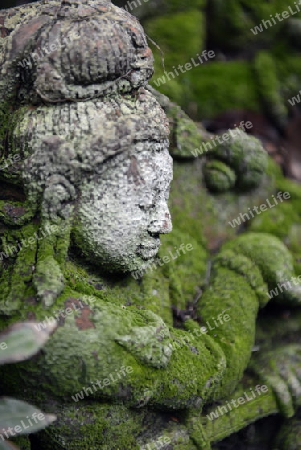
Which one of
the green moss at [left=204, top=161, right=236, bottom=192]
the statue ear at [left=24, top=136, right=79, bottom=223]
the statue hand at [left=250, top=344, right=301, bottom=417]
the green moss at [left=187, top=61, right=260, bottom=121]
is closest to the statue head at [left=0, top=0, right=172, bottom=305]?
the statue ear at [left=24, top=136, right=79, bottom=223]

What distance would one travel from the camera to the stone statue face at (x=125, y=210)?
1828mm

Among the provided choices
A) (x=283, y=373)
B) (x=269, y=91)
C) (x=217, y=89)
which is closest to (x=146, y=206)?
(x=283, y=373)

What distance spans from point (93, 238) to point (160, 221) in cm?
24

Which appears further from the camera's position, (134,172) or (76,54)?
(134,172)

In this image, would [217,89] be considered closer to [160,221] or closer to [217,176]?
[217,176]

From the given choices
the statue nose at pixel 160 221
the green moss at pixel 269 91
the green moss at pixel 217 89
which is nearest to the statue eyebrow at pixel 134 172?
the statue nose at pixel 160 221

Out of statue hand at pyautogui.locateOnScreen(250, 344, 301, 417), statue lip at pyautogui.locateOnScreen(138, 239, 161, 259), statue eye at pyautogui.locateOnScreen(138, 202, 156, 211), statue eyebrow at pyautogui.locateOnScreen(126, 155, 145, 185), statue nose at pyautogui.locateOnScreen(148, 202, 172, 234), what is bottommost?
statue hand at pyautogui.locateOnScreen(250, 344, 301, 417)

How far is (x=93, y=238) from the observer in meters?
1.85

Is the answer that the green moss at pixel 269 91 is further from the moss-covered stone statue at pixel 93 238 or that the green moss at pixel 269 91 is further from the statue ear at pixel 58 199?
the statue ear at pixel 58 199

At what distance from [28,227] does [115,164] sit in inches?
13.0

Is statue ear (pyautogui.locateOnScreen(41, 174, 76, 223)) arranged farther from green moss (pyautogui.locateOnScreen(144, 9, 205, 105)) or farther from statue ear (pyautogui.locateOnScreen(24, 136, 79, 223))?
green moss (pyautogui.locateOnScreen(144, 9, 205, 105))

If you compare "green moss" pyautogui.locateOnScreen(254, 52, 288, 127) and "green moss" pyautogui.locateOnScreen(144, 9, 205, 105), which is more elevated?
"green moss" pyautogui.locateOnScreen(144, 9, 205, 105)

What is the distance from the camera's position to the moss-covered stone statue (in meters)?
1.70

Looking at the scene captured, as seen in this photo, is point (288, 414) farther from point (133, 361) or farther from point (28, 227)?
point (28, 227)
